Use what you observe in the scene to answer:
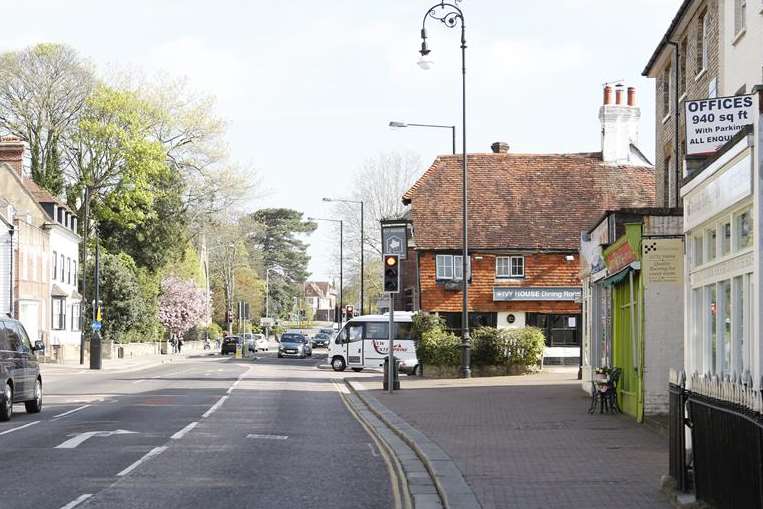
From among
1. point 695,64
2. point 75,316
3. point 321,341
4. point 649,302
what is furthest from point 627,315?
point 321,341

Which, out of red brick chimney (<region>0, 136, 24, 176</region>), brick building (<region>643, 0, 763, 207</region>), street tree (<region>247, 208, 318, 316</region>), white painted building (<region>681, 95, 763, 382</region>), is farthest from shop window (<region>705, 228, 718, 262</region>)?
street tree (<region>247, 208, 318, 316</region>)

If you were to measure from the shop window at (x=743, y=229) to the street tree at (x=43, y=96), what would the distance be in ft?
190

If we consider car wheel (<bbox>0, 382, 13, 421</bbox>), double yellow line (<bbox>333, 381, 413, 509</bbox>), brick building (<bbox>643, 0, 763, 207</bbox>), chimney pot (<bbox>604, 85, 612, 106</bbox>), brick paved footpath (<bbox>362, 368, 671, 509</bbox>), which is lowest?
double yellow line (<bbox>333, 381, 413, 509</bbox>)

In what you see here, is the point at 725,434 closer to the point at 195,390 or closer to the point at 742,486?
the point at 742,486

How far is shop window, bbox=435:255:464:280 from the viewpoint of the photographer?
52.8 metres

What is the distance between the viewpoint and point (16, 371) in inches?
891

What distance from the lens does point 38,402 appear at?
79.2 ft

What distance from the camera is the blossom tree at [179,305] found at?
87.6 m

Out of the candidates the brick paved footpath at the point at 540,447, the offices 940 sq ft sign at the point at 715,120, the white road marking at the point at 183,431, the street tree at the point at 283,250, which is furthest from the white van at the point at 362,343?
the street tree at the point at 283,250

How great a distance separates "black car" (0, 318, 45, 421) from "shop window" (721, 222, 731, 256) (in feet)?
47.2

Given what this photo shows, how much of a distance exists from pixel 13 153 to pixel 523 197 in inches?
1082

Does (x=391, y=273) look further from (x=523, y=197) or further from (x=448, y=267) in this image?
(x=523, y=197)

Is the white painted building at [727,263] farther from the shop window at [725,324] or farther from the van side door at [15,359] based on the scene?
the van side door at [15,359]

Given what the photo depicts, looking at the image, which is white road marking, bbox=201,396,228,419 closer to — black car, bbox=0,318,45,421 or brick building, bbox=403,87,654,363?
black car, bbox=0,318,45,421
